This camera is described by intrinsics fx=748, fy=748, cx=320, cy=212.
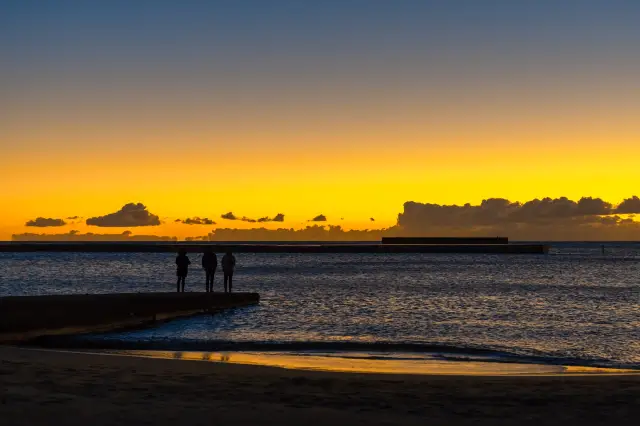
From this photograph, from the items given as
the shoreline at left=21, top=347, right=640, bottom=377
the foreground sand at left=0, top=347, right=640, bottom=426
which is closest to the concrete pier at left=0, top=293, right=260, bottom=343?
the shoreline at left=21, top=347, right=640, bottom=377

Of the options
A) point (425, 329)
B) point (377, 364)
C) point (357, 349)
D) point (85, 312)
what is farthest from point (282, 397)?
point (425, 329)

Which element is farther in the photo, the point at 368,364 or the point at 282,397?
the point at 368,364

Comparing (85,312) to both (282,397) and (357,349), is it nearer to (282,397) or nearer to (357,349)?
(357,349)

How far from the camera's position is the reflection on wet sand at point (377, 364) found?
54.4ft

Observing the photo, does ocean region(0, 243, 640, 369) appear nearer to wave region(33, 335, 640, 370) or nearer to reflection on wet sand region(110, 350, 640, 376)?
wave region(33, 335, 640, 370)

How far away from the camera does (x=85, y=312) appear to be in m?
25.0

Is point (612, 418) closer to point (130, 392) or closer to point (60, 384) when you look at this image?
point (130, 392)

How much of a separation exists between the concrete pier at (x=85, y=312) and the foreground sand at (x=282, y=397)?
24.3 feet

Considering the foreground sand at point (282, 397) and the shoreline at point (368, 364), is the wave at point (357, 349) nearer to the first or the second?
the shoreline at point (368, 364)

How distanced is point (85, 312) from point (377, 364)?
38.4ft

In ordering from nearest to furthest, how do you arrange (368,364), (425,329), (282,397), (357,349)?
(282,397)
(368,364)
(357,349)
(425,329)

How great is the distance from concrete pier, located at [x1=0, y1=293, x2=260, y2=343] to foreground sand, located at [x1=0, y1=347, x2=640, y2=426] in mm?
7408

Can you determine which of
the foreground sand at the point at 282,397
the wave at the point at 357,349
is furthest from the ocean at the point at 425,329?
the foreground sand at the point at 282,397

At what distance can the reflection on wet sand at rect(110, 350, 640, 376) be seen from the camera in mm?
16594
